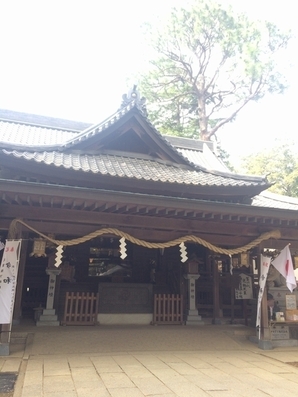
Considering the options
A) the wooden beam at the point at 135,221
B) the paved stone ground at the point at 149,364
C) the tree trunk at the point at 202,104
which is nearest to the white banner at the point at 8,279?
the wooden beam at the point at 135,221

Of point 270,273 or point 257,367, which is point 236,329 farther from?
point 257,367

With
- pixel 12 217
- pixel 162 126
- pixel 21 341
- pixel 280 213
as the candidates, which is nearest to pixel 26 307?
pixel 21 341

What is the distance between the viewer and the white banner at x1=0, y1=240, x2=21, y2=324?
6785 mm

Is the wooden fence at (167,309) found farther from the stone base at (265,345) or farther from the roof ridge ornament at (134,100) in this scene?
the roof ridge ornament at (134,100)

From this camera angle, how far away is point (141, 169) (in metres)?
10.1

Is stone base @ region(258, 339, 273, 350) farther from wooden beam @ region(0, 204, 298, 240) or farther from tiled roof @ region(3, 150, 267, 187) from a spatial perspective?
tiled roof @ region(3, 150, 267, 187)

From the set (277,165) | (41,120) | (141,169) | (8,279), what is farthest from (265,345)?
(277,165)

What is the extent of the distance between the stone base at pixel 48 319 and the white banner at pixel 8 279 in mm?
2697

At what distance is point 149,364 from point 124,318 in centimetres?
397

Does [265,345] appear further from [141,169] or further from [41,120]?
[41,120]

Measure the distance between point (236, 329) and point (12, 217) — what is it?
7259 mm

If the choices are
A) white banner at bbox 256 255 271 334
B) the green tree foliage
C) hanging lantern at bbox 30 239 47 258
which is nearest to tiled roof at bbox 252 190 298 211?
white banner at bbox 256 255 271 334

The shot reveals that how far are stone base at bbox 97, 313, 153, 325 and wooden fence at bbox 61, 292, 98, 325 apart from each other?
47 centimetres

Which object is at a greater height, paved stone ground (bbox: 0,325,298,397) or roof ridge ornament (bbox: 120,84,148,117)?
roof ridge ornament (bbox: 120,84,148,117)
